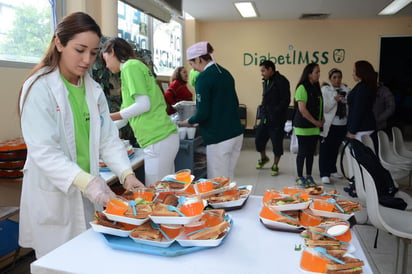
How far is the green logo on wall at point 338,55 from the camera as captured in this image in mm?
7852

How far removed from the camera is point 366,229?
10.4 feet

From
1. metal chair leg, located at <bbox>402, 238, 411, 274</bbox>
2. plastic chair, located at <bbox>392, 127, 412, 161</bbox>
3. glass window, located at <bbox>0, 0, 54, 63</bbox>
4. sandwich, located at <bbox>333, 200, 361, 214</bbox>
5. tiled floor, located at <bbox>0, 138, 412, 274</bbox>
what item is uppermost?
glass window, located at <bbox>0, 0, 54, 63</bbox>

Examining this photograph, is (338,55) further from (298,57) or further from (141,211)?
(141,211)

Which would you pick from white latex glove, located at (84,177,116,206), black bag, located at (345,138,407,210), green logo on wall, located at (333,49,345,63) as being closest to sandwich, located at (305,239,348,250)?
white latex glove, located at (84,177,116,206)

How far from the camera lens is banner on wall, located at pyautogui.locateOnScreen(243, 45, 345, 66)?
7.89m

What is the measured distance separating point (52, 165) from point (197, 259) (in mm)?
652

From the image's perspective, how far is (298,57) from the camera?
26.2 feet

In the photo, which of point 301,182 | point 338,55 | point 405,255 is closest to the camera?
point 405,255

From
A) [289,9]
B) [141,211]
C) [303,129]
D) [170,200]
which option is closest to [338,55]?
[289,9]

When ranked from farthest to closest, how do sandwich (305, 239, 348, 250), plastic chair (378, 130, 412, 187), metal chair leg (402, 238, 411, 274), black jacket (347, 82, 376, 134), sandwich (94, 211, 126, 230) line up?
black jacket (347, 82, 376, 134) < plastic chair (378, 130, 412, 187) < metal chair leg (402, 238, 411, 274) < sandwich (94, 211, 126, 230) < sandwich (305, 239, 348, 250)

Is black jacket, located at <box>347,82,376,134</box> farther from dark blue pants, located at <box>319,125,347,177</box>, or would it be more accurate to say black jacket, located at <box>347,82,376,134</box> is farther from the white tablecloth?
the white tablecloth

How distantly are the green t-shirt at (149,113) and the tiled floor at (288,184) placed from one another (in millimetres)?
1233

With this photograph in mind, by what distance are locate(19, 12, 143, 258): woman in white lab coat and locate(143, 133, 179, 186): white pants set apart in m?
0.81

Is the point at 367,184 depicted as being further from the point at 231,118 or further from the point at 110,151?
the point at 110,151
